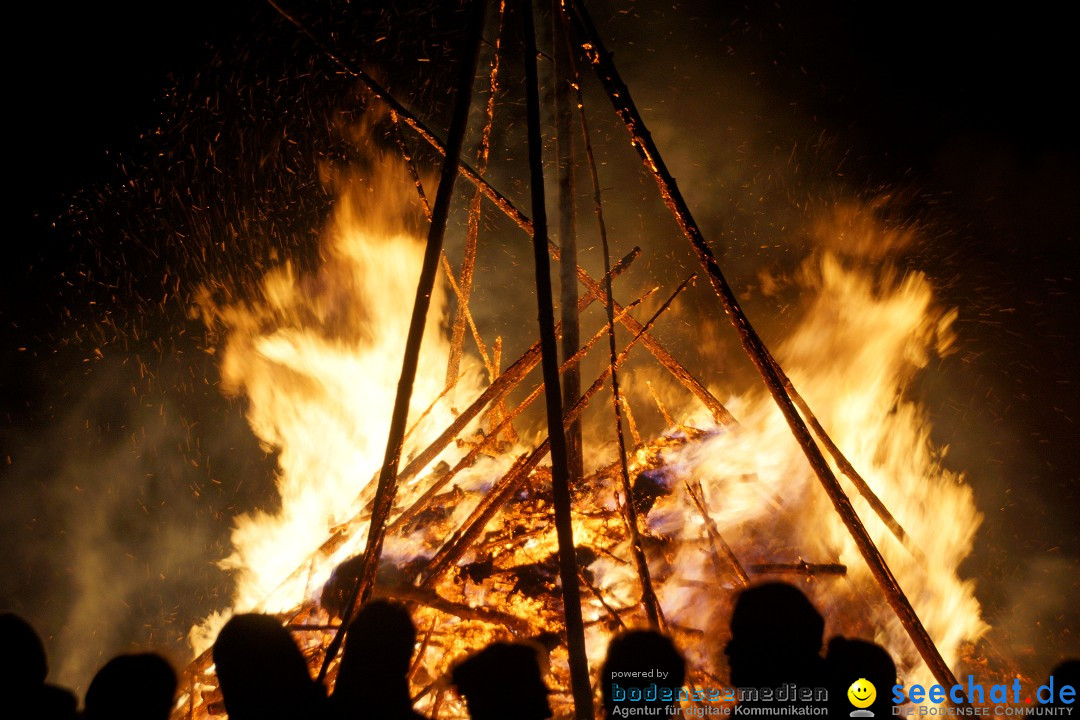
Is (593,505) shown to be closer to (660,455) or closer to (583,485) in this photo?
(583,485)

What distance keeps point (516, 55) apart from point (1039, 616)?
11.4 meters

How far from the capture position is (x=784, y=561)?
3102mm

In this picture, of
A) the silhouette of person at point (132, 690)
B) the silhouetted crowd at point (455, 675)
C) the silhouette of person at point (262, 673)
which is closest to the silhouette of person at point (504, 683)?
the silhouetted crowd at point (455, 675)

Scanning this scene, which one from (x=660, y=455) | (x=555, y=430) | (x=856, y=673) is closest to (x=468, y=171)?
(x=555, y=430)

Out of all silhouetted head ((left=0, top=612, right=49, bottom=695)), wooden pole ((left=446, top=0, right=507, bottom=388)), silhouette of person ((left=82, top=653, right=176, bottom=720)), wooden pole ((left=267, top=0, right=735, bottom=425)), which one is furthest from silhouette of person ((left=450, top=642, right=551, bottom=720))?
wooden pole ((left=446, top=0, right=507, bottom=388))

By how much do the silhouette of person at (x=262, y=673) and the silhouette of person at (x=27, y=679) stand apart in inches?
40.8

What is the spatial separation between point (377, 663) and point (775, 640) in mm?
2440

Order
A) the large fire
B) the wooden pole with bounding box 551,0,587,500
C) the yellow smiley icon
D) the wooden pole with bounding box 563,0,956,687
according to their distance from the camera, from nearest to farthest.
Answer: the wooden pole with bounding box 563,0,956,687 → the yellow smiley icon → the large fire → the wooden pole with bounding box 551,0,587,500

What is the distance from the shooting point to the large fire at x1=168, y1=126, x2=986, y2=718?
298cm

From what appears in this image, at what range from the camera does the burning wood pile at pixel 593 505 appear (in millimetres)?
2199

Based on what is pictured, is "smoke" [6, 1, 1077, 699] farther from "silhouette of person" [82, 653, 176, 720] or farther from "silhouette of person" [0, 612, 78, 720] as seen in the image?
"silhouette of person" [82, 653, 176, 720]

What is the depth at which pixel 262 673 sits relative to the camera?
2318 millimetres

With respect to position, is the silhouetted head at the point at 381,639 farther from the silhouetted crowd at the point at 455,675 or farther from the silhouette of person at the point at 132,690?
the silhouette of person at the point at 132,690

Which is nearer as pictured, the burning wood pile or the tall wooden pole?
the tall wooden pole
